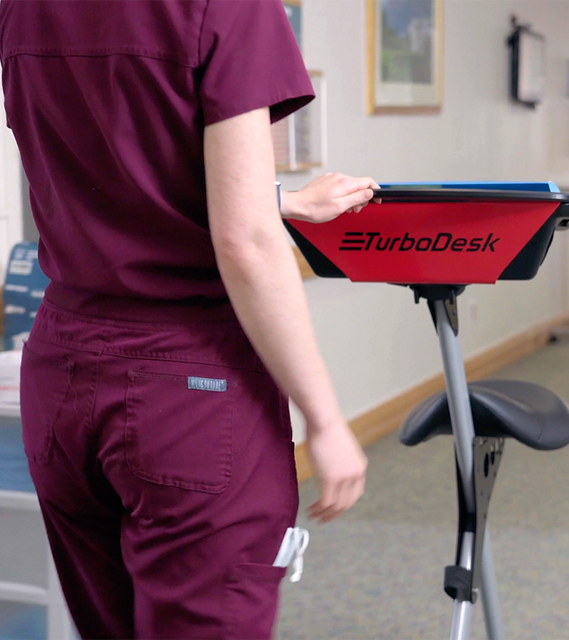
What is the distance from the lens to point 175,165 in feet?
2.61

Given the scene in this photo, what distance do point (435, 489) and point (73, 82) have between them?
2377 millimetres

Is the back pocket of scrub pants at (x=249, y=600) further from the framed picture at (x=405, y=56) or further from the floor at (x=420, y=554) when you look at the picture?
the framed picture at (x=405, y=56)

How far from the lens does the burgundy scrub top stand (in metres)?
0.75

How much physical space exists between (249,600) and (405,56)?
305cm

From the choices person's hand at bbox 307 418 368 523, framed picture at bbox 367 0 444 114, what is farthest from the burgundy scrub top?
framed picture at bbox 367 0 444 114

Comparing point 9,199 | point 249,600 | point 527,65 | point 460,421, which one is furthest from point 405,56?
point 249,600

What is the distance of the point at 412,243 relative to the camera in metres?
1.10

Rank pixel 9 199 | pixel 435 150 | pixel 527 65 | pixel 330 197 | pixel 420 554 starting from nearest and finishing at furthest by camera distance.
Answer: pixel 330 197 → pixel 9 199 → pixel 420 554 → pixel 435 150 → pixel 527 65

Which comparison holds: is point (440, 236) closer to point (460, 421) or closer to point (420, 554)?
point (460, 421)

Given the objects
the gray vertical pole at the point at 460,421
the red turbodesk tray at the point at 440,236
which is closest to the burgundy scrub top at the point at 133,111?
the red turbodesk tray at the point at 440,236

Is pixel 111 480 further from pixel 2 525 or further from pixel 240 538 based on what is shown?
pixel 2 525

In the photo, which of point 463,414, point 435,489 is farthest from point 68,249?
point 435,489

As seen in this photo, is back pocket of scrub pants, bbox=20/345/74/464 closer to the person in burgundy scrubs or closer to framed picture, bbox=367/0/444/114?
the person in burgundy scrubs

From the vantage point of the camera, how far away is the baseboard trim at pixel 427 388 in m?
3.36
